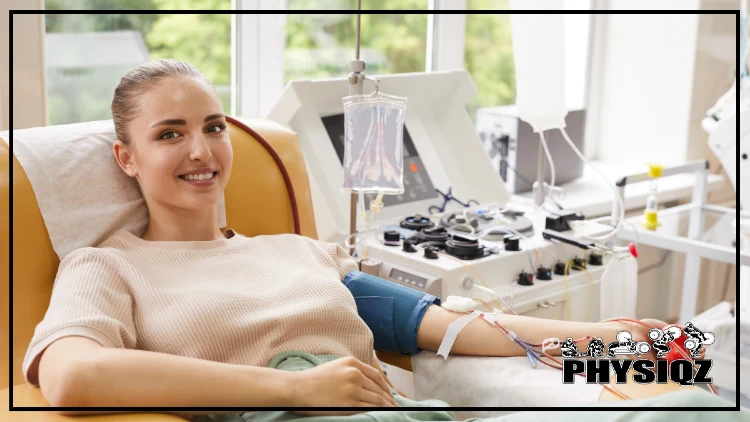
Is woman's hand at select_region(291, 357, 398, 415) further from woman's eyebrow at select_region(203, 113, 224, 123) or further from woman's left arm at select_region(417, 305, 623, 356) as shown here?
woman's eyebrow at select_region(203, 113, 224, 123)

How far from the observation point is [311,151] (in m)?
1.99

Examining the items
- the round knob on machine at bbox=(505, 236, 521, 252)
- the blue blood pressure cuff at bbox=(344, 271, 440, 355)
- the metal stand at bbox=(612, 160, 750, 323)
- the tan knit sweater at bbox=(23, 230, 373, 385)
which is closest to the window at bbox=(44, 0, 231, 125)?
the tan knit sweater at bbox=(23, 230, 373, 385)

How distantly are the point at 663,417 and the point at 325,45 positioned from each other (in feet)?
5.51

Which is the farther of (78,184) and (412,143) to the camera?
(412,143)

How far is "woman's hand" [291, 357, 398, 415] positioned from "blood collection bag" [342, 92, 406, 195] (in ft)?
1.77

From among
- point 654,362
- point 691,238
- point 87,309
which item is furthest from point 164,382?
point 691,238

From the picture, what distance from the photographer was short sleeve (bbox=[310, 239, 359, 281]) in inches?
57.8

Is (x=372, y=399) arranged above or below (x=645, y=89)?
below

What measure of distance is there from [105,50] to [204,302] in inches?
27.4

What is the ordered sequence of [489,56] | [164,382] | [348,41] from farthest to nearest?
[489,56] → [348,41] → [164,382]

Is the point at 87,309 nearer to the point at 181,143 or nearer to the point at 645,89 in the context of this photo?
the point at 181,143

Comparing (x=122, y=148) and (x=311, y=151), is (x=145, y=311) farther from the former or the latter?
(x=311, y=151)

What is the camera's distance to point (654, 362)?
1.26 meters

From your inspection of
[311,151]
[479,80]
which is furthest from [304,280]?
[479,80]
